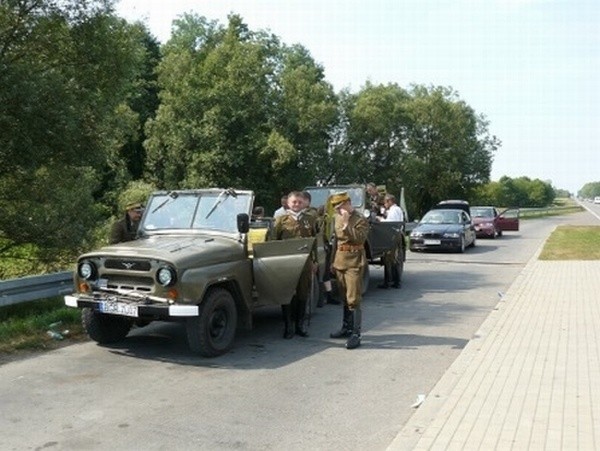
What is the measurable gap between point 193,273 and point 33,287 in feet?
9.75

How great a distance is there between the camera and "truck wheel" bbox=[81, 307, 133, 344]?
7.71 metres

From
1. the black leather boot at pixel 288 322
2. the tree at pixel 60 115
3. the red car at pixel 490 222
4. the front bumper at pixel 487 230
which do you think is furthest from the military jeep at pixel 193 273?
the red car at pixel 490 222

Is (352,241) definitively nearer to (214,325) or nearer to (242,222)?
(242,222)

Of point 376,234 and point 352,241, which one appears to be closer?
point 352,241

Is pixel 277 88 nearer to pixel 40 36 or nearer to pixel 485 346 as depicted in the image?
pixel 40 36

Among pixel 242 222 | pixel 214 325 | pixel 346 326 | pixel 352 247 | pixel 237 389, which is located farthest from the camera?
pixel 346 326

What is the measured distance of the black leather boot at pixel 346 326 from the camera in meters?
8.19

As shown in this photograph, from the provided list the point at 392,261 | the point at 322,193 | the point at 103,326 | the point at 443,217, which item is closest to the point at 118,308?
the point at 103,326

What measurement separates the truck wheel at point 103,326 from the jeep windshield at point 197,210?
1307 millimetres

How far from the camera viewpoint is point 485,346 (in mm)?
7715

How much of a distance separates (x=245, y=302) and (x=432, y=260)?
12.3 m

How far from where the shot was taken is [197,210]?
8602 millimetres

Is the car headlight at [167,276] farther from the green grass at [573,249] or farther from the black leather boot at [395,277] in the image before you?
the green grass at [573,249]

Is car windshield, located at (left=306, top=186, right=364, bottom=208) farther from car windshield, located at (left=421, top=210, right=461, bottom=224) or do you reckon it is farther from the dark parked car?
car windshield, located at (left=421, top=210, right=461, bottom=224)
